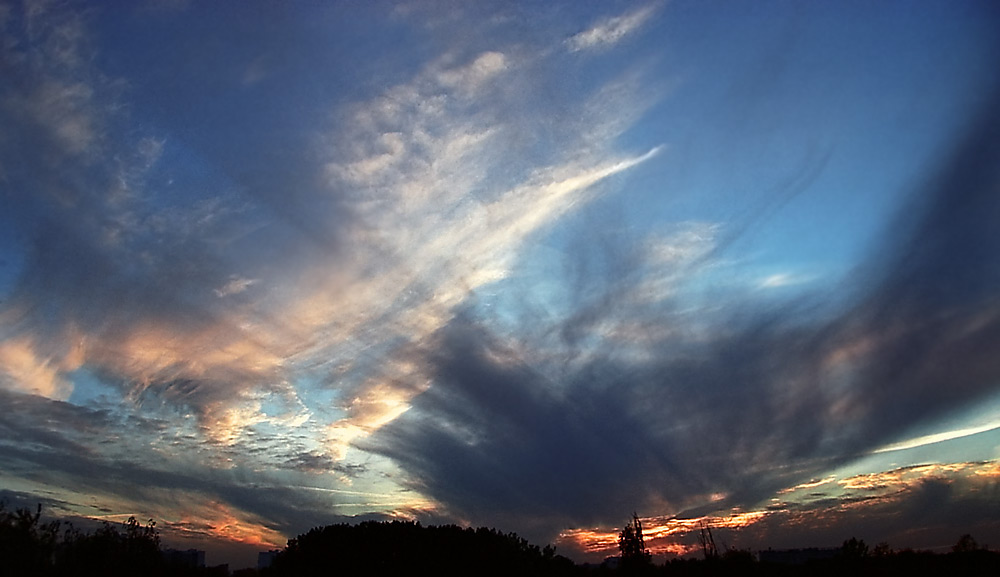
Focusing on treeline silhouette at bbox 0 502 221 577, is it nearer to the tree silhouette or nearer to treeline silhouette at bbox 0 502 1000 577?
treeline silhouette at bbox 0 502 1000 577

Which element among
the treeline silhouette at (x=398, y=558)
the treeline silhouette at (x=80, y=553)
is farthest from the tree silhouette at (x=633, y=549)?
the treeline silhouette at (x=80, y=553)

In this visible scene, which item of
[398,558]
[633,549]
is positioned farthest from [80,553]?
[633,549]

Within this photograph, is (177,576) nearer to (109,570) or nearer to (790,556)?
(109,570)

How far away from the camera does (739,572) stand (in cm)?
3944

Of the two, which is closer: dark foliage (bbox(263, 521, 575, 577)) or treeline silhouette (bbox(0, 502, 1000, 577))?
treeline silhouette (bbox(0, 502, 1000, 577))

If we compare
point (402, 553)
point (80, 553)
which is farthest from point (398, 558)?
point (80, 553)

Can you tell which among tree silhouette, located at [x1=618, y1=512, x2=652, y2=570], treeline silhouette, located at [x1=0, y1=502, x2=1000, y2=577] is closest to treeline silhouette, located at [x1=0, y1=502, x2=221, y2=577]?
treeline silhouette, located at [x1=0, y1=502, x2=1000, y2=577]

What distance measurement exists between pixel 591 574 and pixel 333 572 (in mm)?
18996

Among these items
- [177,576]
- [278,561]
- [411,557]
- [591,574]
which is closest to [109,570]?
[177,576]

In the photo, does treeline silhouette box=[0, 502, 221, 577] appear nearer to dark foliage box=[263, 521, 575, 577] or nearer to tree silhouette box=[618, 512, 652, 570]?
dark foliage box=[263, 521, 575, 577]

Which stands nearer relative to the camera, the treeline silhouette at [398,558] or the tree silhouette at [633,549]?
the treeline silhouette at [398,558]

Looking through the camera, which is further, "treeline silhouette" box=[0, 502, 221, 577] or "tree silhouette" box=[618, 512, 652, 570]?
"tree silhouette" box=[618, 512, 652, 570]

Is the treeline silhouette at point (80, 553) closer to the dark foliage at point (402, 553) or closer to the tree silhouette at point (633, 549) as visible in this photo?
the dark foliage at point (402, 553)

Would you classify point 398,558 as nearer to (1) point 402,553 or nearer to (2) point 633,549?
(1) point 402,553
